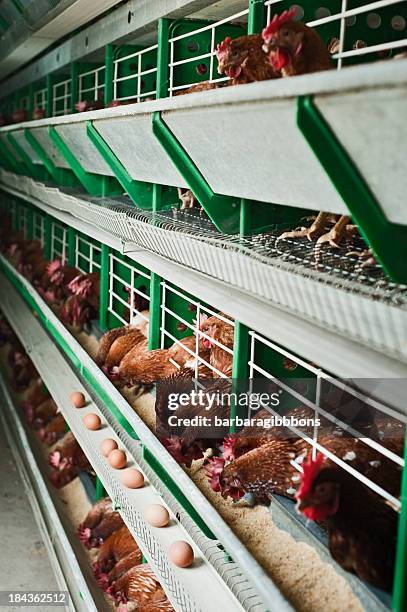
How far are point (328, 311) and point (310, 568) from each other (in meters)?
0.67

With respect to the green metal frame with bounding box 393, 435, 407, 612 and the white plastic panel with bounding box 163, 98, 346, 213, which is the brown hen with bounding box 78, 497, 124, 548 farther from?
the green metal frame with bounding box 393, 435, 407, 612

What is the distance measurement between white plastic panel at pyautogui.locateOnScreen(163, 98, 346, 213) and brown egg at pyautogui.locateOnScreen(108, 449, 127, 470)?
1366 millimetres

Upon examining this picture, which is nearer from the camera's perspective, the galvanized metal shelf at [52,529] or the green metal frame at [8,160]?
the galvanized metal shelf at [52,529]

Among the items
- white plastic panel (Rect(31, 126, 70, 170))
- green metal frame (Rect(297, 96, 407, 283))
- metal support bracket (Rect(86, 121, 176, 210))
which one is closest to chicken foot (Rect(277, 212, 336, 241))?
green metal frame (Rect(297, 96, 407, 283))

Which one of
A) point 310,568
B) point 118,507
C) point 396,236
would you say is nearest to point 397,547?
point 310,568

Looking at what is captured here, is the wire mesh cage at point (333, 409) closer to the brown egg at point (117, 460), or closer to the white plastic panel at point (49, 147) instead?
the brown egg at point (117, 460)

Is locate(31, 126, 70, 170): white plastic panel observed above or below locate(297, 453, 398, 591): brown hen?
above

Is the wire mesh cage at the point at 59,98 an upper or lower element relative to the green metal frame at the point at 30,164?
upper

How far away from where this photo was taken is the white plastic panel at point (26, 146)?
16.5ft

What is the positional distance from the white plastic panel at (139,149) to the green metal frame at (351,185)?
1.02 meters

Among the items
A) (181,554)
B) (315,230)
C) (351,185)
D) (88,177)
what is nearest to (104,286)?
(88,177)

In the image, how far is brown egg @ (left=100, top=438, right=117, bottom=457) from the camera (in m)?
3.01

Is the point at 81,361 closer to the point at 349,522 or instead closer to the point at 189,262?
the point at 189,262

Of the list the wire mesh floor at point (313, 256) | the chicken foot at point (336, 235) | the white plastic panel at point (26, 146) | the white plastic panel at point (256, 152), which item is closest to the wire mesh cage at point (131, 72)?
the wire mesh floor at point (313, 256)
